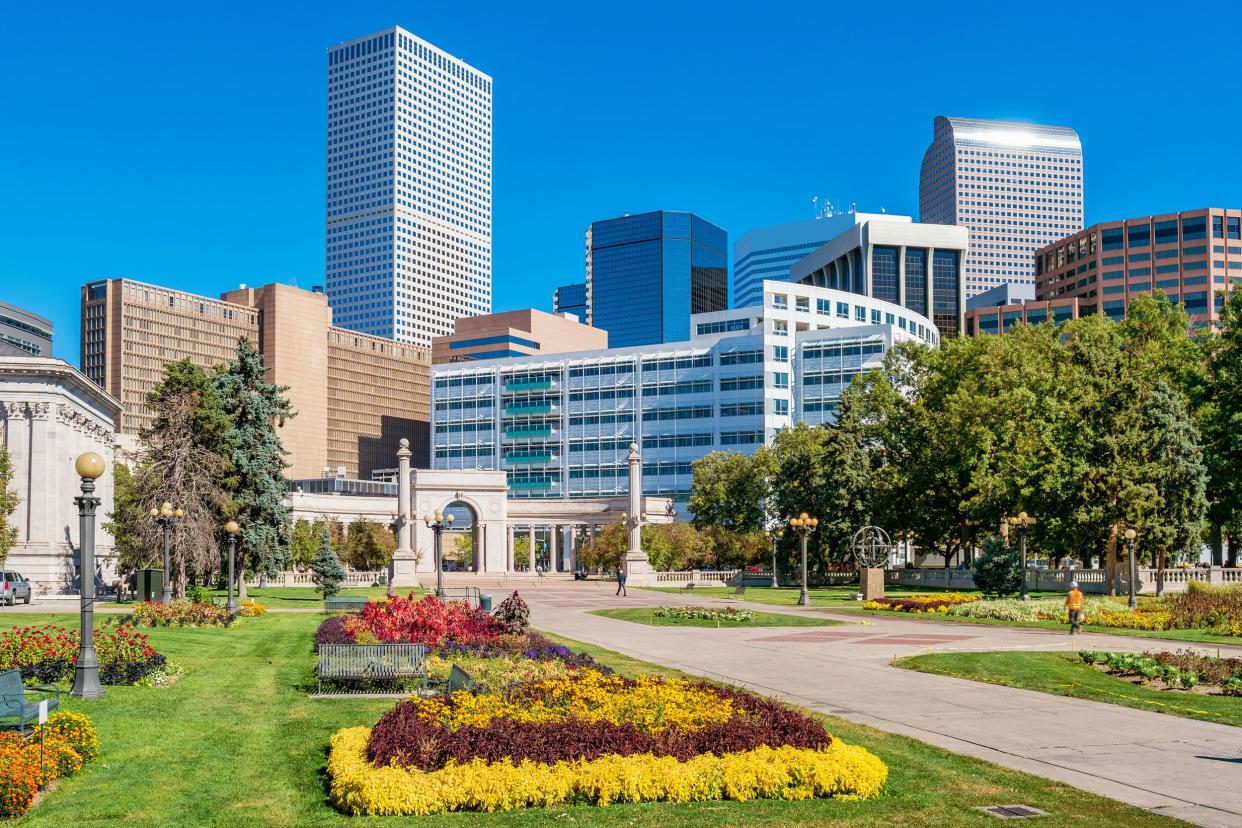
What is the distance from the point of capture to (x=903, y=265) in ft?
598

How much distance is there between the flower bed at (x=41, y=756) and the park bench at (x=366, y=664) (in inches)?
210

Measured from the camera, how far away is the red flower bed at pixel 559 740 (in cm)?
1316

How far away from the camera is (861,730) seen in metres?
17.1

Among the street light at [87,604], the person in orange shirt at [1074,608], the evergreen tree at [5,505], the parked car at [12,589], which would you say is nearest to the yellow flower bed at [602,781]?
the street light at [87,604]

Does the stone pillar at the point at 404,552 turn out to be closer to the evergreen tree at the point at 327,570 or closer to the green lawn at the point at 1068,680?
the evergreen tree at the point at 327,570

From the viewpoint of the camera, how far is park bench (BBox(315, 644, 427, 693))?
20.6 m

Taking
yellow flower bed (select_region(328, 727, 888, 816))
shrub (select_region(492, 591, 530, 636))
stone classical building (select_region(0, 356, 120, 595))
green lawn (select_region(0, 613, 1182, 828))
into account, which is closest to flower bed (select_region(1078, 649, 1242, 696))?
green lawn (select_region(0, 613, 1182, 828))

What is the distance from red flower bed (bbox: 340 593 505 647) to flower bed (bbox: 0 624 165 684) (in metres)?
5.54

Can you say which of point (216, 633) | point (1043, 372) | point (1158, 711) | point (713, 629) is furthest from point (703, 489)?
point (1158, 711)

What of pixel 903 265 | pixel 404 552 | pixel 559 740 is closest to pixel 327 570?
pixel 404 552

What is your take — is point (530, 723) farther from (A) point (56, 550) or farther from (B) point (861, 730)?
(A) point (56, 550)

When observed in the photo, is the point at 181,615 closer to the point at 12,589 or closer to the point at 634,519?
the point at 12,589

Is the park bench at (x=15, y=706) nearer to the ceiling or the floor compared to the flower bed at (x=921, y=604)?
nearer to the ceiling

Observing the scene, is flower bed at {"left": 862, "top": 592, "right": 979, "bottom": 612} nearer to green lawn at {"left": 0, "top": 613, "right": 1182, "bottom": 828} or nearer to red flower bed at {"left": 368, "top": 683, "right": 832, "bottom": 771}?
green lawn at {"left": 0, "top": 613, "right": 1182, "bottom": 828}
